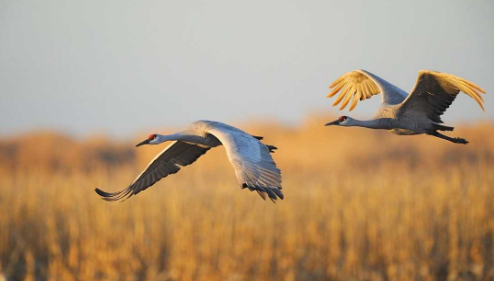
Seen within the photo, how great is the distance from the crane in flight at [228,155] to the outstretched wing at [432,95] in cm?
105

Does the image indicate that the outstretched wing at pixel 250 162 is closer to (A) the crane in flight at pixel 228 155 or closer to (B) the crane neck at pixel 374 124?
(A) the crane in flight at pixel 228 155

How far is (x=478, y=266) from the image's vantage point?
11.2 m

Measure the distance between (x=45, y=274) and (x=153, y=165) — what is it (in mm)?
6830

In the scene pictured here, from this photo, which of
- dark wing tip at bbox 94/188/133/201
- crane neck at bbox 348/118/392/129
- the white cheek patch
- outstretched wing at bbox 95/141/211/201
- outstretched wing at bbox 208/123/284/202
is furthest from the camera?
outstretched wing at bbox 95/141/211/201

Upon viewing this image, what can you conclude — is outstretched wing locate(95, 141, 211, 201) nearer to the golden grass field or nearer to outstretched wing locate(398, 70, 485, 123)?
outstretched wing locate(398, 70, 485, 123)

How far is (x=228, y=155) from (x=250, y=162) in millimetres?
149

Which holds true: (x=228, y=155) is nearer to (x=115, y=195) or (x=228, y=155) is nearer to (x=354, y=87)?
(x=115, y=195)

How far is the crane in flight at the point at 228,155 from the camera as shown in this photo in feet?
12.8

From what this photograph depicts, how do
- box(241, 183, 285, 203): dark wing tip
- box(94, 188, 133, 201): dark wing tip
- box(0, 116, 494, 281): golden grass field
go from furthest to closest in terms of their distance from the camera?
box(0, 116, 494, 281): golden grass field → box(94, 188, 133, 201): dark wing tip → box(241, 183, 285, 203): dark wing tip

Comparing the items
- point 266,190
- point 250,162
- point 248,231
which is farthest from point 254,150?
point 248,231

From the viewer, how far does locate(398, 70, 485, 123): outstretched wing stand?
4309mm

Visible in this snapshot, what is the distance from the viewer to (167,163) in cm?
535

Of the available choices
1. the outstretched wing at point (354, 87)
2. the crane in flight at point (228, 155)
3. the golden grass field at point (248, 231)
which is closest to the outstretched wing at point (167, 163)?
the crane in flight at point (228, 155)

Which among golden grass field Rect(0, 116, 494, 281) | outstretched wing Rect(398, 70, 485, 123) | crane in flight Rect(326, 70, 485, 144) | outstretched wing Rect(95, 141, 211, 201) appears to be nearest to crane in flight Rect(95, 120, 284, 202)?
outstretched wing Rect(95, 141, 211, 201)
